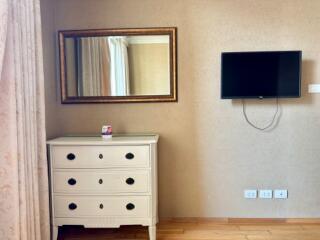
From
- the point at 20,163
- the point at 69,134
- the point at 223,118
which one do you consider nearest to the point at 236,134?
the point at 223,118

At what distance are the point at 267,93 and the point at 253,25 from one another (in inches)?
27.7

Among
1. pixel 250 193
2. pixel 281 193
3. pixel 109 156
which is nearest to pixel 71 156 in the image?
pixel 109 156

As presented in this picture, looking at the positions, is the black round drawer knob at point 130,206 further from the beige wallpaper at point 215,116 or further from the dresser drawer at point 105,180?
the beige wallpaper at point 215,116

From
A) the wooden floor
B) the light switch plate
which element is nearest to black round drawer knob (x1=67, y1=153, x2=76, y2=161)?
the wooden floor

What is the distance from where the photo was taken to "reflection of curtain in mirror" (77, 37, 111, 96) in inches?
110

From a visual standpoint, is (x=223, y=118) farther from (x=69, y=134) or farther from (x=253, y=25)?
(x=69, y=134)

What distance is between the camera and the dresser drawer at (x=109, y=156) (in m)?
2.37

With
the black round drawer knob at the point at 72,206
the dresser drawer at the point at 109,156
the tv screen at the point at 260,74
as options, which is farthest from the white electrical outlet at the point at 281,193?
the black round drawer knob at the point at 72,206

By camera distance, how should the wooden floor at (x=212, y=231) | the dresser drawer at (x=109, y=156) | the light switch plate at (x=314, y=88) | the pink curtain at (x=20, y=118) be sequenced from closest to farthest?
the pink curtain at (x=20, y=118) → the dresser drawer at (x=109, y=156) → the wooden floor at (x=212, y=231) → the light switch plate at (x=314, y=88)

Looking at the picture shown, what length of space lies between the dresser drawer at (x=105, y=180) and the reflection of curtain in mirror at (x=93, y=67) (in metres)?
0.87

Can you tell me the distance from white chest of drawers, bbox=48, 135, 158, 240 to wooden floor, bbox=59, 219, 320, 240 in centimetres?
30

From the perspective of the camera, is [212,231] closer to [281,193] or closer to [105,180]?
[281,193]

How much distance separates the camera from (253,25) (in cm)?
273

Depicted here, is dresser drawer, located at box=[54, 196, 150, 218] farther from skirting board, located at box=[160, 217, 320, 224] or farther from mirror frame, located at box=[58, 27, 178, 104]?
mirror frame, located at box=[58, 27, 178, 104]
